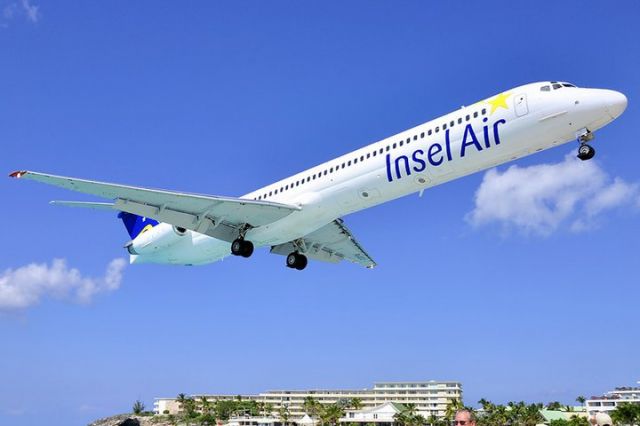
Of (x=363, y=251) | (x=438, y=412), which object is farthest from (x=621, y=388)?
(x=363, y=251)

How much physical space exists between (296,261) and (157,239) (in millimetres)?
7678

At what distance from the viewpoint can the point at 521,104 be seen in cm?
2730

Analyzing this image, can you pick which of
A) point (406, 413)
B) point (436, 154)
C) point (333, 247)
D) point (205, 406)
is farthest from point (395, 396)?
point (436, 154)

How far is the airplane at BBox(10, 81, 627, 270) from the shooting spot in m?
26.8

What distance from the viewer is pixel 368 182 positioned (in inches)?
1206

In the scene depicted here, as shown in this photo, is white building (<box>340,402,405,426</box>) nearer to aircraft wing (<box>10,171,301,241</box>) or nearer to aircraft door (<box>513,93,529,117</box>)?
aircraft wing (<box>10,171,301,241</box>)

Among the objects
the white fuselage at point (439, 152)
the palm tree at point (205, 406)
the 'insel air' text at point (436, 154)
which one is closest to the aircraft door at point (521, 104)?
the white fuselage at point (439, 152)

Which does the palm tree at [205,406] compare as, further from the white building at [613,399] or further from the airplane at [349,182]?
the airplane at [349,182]

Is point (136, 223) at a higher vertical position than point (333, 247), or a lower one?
higher

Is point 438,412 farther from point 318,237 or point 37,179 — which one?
point 37,179

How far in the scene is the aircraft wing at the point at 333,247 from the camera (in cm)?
3931

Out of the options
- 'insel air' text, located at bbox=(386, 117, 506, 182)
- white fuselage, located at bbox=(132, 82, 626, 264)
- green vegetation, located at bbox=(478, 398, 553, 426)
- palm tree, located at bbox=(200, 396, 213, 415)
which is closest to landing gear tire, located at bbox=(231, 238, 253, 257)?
white fuselage, located at bbox=(132, 82, 626, 264)

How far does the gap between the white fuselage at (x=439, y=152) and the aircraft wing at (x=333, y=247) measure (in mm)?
3808

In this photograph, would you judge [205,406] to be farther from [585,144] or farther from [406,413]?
[585,144]
